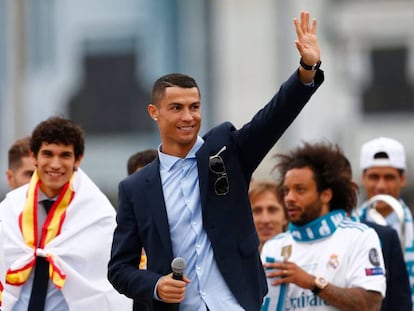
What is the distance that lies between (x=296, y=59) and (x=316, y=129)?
61.7 inches

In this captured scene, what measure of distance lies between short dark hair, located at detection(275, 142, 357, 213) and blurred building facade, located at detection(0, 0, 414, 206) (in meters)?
21.7

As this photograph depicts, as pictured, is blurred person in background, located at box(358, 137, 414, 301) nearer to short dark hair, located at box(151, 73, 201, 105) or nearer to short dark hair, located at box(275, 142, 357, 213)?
short dark hair, located at box(275, 142, 357, 213)

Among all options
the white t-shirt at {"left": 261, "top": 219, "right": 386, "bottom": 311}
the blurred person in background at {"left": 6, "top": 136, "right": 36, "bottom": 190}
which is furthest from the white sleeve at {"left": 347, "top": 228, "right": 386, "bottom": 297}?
the blurred person in background at {"left": 6, "top": 136, "right": 36, "bottom": 190}

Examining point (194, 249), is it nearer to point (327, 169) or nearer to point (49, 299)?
point (49, 299)

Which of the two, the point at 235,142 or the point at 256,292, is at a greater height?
the point at 235,142

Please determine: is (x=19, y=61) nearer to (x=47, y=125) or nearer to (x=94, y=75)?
(x=94, y=75)

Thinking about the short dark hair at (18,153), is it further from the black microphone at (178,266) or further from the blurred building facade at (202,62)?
the blurred building facade at (202,62)

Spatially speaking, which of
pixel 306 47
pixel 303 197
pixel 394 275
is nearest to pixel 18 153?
pixel 303 197

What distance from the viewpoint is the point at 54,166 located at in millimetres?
11711

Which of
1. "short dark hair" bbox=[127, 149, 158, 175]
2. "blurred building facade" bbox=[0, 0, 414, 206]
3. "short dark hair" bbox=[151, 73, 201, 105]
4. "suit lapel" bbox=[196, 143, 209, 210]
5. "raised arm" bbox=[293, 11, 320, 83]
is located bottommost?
"blurred building facade" bbox=[0, 0, 414, 206]

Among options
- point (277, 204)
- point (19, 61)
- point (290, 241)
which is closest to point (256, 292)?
point (290, 241)

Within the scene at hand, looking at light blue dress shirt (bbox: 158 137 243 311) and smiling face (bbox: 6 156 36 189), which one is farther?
smiling face (bbox: 6 156 36 189)

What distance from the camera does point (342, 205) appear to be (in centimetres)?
1224

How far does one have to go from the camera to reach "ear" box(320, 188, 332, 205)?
12.1 metres
